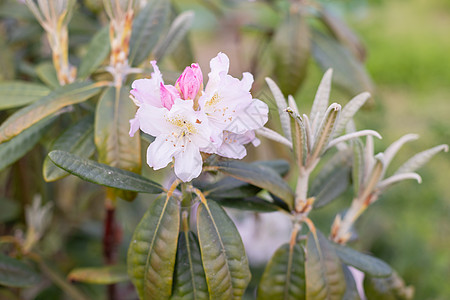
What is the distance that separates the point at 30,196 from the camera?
53.0 inches

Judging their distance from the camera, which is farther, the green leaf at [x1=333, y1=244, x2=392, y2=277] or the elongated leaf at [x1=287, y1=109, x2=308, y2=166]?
the green leaf at [x1=333, y1=244, x2=392, y2=277]

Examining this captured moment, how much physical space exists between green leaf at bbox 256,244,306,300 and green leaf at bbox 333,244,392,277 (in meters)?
0.08

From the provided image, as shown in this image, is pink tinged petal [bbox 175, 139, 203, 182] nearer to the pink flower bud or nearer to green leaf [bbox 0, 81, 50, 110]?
the pink flower bud

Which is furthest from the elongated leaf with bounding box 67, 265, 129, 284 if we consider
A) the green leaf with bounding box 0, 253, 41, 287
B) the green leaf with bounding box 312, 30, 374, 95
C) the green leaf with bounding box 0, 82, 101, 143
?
the green leaf with bounding box 312, 30, 374, 95

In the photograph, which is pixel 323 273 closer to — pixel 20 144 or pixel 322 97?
pixel 322 97

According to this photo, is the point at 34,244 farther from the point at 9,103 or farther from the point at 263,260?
the point at 263,260

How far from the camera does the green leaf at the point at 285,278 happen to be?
83 cm

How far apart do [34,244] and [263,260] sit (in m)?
0.75

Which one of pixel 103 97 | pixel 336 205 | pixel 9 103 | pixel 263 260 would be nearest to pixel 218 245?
pixel 103 97

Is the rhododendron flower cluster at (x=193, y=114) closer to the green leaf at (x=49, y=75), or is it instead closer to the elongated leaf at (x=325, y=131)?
the elongated leaf at (x=325, y=131)

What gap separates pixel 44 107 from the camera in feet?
2.75

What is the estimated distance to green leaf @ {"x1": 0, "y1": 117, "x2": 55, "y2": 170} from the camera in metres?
0.90

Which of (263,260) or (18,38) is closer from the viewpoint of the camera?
(18,38)

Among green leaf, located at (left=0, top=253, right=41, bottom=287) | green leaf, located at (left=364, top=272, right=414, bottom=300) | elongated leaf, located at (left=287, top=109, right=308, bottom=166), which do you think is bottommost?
green leaf, located at (left=0, top=253, right=41, bottom=287)
